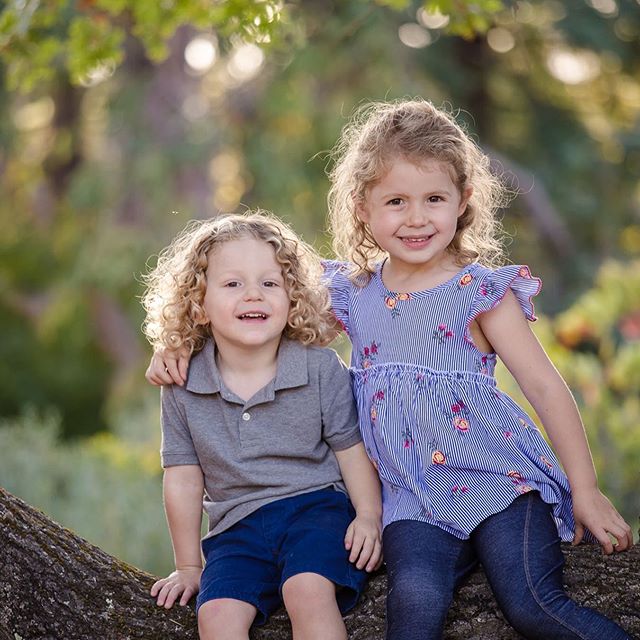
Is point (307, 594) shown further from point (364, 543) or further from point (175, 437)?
point (175, 437)

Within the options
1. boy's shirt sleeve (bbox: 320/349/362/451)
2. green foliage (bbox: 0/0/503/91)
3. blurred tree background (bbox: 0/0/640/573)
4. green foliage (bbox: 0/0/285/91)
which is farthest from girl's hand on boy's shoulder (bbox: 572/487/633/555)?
blurred tree background (bbox: 0/0/640/573)

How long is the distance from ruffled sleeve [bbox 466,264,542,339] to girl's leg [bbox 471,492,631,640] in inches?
17.8

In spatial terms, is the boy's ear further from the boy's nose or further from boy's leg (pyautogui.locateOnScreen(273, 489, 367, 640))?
boy's leg (pyautogui.locateOnScreen(273, 489, 367, 640))

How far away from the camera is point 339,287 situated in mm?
2707

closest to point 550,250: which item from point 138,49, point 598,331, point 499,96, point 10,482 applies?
point 499,96

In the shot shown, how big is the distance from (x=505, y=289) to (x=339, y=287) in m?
0.51

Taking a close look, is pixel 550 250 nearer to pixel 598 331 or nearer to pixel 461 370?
pixel 598 331

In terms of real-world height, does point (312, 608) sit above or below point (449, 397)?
below

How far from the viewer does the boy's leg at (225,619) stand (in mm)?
2133

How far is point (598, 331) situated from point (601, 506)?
10.3 feet

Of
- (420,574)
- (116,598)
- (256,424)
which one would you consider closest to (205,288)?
(256,424)

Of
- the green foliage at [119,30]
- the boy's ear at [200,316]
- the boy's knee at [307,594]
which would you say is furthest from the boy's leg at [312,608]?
the green foliage at [119,30]

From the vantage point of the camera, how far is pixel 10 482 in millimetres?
6625

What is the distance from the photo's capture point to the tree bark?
2.14 meters
